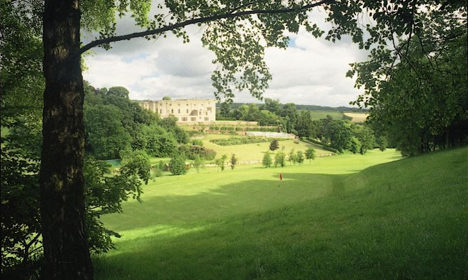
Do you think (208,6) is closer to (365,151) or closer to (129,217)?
(129,217)

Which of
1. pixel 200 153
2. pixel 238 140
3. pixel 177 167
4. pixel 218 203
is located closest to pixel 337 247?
pixel 218 203

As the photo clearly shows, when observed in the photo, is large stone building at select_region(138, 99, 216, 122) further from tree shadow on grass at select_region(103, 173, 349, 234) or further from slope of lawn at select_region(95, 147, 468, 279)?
slope of lawn at select_region(95, 147, 468, 279)

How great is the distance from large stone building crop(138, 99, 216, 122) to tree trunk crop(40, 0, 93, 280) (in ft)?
540

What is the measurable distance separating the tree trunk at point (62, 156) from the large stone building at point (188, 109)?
165m

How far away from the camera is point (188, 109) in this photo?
171 meters

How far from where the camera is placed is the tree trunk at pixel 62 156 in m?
5.09

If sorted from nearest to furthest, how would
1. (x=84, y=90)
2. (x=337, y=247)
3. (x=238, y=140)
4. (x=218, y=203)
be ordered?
(x=84, y=90)
(x=337, y=247)
(x=218, y=203)
(x=238, y=140)

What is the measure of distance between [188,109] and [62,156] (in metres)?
169

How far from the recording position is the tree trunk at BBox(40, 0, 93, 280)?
509 cm

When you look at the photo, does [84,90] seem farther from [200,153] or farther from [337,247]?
[200,153]

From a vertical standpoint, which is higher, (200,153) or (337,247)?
(337,247)

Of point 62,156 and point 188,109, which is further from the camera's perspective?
point 188,109

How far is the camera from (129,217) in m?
26.3

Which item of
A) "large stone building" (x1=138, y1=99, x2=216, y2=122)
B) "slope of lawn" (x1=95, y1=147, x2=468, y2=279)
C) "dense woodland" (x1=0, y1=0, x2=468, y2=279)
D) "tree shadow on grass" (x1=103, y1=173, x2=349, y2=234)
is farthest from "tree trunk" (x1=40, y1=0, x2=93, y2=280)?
"large stone building" (x1=138, y1=99, x2=216, y2=122)
